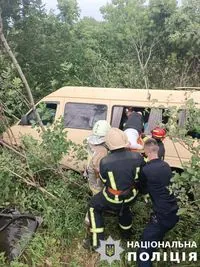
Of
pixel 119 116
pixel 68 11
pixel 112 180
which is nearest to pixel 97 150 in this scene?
pixel 112 180

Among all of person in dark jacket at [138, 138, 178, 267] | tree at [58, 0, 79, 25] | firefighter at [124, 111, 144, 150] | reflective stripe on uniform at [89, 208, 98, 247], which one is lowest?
reflective stripe on uniform at [89, 208, 98, 247]

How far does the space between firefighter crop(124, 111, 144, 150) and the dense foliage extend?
0.78 meters

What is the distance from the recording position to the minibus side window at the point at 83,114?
23.5 ft

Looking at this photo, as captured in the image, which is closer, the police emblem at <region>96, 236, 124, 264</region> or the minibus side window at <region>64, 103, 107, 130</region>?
the police emblem at <region>96, 236, 124, 264</region>

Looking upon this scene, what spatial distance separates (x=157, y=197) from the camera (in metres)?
4.09

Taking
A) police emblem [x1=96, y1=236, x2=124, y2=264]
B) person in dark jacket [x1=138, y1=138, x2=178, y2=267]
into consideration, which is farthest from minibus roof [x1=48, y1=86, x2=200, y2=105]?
police emblem [x1=96, y1=236, x2=124, y2=264]

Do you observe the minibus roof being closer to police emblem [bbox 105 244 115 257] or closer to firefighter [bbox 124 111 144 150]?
firefighter [bbox 124 111 144 150]

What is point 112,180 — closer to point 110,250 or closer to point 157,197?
point 157,197

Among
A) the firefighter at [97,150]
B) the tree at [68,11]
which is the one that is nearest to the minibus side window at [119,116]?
the firefighter at [97,150]

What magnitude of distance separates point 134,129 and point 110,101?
1.35m

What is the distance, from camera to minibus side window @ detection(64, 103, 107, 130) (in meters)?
7.16

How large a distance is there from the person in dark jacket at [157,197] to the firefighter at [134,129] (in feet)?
4.08

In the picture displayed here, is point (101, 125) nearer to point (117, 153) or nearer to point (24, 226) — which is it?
point (117, 153)

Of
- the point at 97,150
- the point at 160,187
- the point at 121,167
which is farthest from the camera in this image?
the point at 97,150
